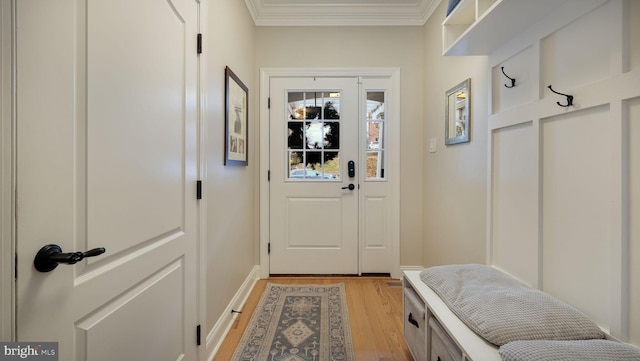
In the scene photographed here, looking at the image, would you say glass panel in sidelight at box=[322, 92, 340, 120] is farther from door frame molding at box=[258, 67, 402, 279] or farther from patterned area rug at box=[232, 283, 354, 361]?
patterned area rug at box=[232, 283, 354, 361]

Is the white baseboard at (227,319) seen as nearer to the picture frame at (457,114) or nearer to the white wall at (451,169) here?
the white wall at (451,169)

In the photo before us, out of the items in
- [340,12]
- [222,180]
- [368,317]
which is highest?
[340,12]

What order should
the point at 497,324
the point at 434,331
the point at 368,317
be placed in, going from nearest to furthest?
the point at 497,324 < the point at 434,331 < the point at 368,317

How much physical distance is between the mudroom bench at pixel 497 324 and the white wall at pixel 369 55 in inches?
56.7

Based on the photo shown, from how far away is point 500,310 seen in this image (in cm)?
102

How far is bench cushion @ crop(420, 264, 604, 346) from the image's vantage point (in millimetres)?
930

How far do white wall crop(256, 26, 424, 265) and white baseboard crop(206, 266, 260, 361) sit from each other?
5.30ft

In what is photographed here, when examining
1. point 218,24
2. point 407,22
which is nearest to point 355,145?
point 407,22

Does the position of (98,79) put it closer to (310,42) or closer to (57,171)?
(57,171)

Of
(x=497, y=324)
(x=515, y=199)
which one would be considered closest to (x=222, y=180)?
(x=497, y=324)

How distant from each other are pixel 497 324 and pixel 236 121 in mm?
1955

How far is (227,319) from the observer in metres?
1.85

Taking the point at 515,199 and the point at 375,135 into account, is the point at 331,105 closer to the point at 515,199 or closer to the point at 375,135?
the point at 375,135

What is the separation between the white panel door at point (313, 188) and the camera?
271 centimetres
